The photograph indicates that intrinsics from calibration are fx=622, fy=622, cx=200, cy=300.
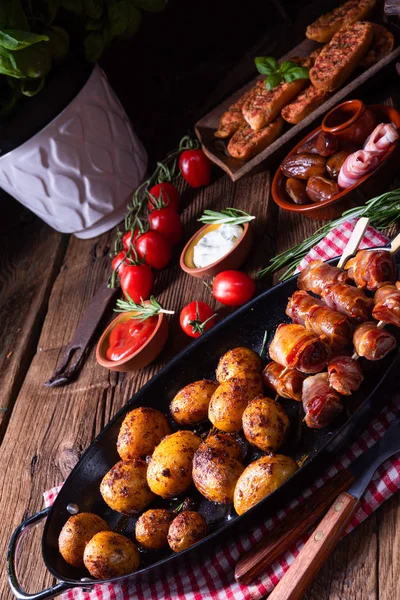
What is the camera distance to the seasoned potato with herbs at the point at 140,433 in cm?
206

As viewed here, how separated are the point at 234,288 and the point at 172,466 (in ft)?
3.00

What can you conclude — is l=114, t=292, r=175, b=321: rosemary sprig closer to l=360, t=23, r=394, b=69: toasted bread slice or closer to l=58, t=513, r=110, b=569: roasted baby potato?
l=58, t=513, r=110, b=569: roasted baby potato

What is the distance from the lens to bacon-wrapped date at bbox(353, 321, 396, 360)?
1721 millimetres

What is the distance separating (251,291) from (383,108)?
0.95 m

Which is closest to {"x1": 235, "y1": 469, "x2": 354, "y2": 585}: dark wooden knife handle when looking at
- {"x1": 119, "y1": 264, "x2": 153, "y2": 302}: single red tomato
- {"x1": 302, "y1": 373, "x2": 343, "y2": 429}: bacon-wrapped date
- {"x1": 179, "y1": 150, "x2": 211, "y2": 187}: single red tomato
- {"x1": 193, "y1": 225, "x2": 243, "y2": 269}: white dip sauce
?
{"x1": 302, "y1": 373, "x2": 343, "y2": 429}: bacon-wrapped date

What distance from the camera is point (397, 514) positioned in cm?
172

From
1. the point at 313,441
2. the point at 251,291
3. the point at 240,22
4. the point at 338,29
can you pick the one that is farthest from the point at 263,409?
the point at 240,22

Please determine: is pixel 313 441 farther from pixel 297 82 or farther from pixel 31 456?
pixel 297 82

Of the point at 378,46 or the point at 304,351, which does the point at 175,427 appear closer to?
the point at 304,351

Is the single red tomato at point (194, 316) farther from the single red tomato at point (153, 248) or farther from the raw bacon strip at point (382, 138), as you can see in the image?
the raw bacon strip at point (382, 138)

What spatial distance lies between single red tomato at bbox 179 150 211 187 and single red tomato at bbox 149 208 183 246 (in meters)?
0.27

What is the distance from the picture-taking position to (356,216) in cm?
241

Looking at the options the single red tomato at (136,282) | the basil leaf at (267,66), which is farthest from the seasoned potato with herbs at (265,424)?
the basil leaf at (267,66)

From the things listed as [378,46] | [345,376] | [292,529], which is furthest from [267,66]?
[292,529]
